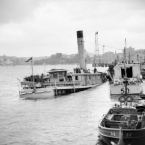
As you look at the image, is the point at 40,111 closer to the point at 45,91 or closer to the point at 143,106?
the point at 45,91

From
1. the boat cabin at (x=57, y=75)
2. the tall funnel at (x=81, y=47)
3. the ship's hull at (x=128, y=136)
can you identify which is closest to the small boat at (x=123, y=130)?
the ship's hull at (x=128, y=136)

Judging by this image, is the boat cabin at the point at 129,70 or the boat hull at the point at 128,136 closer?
the boat hull at the point at 128,136

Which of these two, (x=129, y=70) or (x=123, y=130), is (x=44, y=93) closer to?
(x=129, y=70)

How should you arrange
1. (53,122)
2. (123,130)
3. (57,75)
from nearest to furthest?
(123,130) → (53,122) → (57,75)

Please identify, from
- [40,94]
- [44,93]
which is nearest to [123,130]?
[44,93]

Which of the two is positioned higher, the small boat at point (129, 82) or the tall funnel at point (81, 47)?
the tall funnel at point (81, 47)

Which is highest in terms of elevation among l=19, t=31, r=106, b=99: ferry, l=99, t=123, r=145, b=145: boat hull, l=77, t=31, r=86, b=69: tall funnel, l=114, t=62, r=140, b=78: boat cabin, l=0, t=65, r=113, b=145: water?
l=77, t=31, r=86, b=69: tall funnel

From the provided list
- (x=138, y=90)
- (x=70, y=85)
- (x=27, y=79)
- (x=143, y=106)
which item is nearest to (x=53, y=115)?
(x=143, y=106)

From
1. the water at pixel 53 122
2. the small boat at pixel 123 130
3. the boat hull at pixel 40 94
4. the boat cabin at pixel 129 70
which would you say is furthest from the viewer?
the boat hull at pixel 40 94

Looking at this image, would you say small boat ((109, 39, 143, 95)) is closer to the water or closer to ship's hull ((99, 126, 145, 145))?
the water

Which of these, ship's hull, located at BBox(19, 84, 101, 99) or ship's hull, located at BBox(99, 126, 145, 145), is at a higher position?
ship's hull, located at BBox(19, 84, 101, 99)

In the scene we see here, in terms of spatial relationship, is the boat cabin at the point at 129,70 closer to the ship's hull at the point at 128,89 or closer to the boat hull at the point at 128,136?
the ship's hull at the point at 128,89

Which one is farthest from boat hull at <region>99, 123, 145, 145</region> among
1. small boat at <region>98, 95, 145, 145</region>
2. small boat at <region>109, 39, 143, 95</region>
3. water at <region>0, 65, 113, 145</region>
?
small boat at <region>109, 39, 143, 95</region>

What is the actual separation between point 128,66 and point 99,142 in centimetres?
2623
